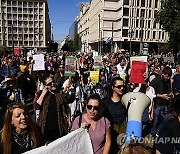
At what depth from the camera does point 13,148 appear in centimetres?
269

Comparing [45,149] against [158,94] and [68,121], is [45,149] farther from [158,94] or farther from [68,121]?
[158,94]

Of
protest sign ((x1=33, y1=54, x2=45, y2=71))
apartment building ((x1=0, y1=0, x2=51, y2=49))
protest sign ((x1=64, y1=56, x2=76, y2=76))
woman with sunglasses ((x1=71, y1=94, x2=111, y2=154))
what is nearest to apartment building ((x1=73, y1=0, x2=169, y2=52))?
apartment building ((x1=0, y1=0, x2=51, y2=49))

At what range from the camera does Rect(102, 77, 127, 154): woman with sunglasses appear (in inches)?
144

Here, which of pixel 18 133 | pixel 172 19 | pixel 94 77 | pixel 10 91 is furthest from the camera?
pixel 172 19

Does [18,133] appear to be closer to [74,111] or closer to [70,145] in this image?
[70,145]

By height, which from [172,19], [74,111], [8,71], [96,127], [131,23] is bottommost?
[74,111]

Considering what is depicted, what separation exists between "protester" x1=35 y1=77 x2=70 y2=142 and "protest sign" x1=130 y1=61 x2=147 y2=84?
2151mm

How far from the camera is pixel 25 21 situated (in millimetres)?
108188

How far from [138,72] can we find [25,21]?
353ft

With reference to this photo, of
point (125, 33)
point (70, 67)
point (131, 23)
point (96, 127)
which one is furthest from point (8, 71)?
point (131, 23)

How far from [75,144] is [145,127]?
4276 mm

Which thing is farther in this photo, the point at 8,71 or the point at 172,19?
the point at 172,19

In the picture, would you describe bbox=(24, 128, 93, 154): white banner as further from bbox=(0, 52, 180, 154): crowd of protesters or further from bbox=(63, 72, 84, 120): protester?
bbox=(63, 72, 84, 120): protester

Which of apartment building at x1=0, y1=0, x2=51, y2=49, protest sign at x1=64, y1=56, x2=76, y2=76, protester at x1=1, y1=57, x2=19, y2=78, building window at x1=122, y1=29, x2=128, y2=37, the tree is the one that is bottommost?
protester at x1=1, y1=57, x2=19, y2=78
